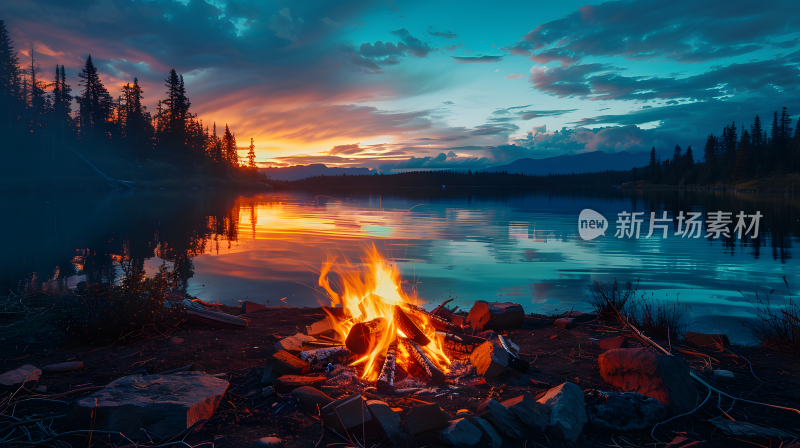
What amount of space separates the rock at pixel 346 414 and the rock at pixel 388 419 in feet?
0.24

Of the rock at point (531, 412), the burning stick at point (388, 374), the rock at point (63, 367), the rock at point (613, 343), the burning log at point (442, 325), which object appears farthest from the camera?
the burning log at point (442, 325)

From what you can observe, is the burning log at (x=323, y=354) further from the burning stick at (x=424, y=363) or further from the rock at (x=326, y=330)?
the burning stick at (x=424, y=363)

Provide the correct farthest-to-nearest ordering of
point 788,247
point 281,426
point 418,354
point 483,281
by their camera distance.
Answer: point 788,247 < point 483,281 < point 418,354 < point 281,426

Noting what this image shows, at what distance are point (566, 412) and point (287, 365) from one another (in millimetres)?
3244

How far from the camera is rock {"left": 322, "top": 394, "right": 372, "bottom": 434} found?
408cm

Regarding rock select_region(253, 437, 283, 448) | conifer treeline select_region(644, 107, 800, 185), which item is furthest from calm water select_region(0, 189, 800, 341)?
conifer treeline select_region(644, 107, 800, 185)

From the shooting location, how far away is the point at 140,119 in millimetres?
88062

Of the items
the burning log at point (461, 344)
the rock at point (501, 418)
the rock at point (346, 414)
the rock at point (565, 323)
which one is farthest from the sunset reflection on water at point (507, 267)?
the rock at point (346, 414)

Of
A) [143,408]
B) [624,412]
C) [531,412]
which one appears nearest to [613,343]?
[624,412]

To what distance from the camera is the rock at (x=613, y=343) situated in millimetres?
6473

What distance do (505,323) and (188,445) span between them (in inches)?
222

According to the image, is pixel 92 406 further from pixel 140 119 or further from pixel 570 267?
pixel 140 119

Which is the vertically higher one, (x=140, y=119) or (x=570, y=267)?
(x=140, y=119)

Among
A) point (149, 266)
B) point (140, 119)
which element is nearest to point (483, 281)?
point (149, 266)
